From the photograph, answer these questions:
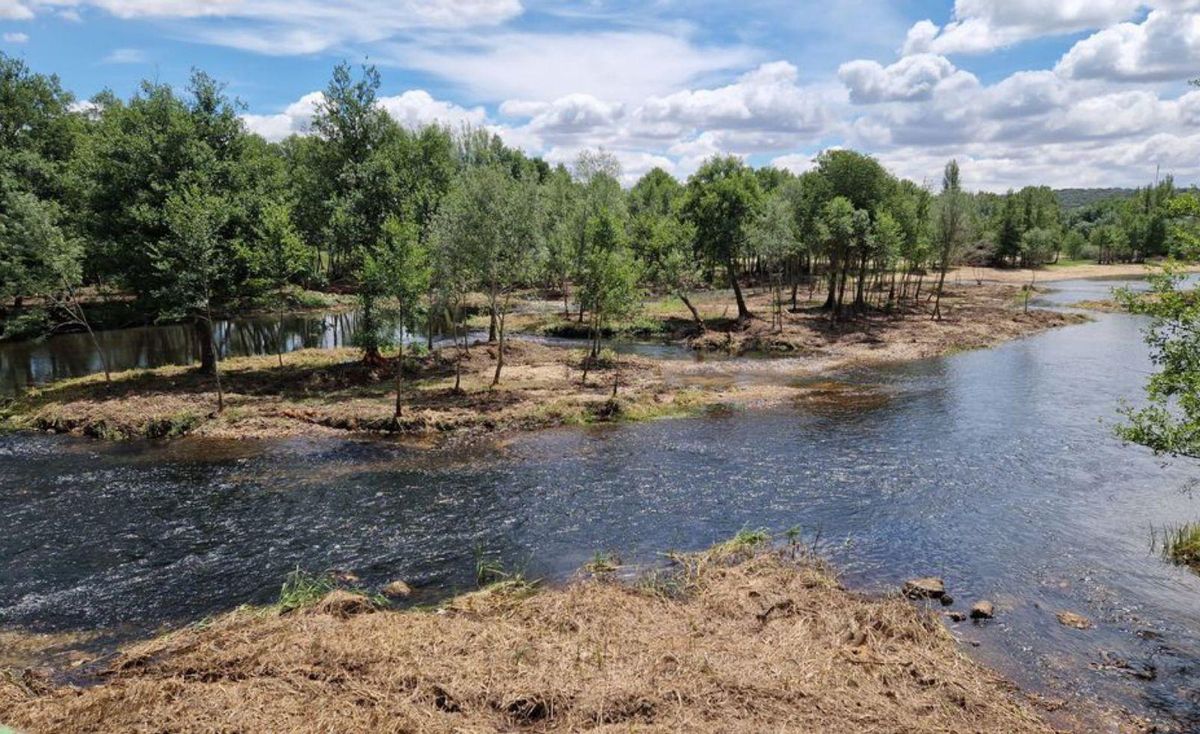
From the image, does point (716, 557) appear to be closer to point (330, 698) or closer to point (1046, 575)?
point (1046, 575)

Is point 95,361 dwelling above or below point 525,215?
below

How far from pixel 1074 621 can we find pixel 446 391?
31.5 metres

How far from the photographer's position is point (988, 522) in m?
24.0

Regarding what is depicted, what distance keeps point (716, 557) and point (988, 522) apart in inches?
414

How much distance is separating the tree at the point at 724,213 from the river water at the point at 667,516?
110 ft

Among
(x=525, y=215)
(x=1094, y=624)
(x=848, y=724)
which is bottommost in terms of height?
(x=1094, y=624)

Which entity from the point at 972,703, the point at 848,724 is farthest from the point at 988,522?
the point at 848,724

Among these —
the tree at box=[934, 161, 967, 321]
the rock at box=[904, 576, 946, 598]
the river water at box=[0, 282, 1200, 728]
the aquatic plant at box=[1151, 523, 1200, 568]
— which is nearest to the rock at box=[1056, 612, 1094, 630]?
the river water at box=[0, 282, 1200, 728]

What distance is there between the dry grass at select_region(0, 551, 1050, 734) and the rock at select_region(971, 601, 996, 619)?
5.57 ft

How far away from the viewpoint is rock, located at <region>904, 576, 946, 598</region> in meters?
18.7

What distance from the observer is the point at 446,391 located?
40.6 metres

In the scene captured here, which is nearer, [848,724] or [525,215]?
[848,724]

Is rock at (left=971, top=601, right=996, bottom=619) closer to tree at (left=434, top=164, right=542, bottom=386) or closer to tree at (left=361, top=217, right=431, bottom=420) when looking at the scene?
tree at (left=361, top=217, right=431, bottom=420)

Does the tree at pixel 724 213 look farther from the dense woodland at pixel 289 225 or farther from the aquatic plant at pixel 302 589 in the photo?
the aquatic plant at pixel 302 589
